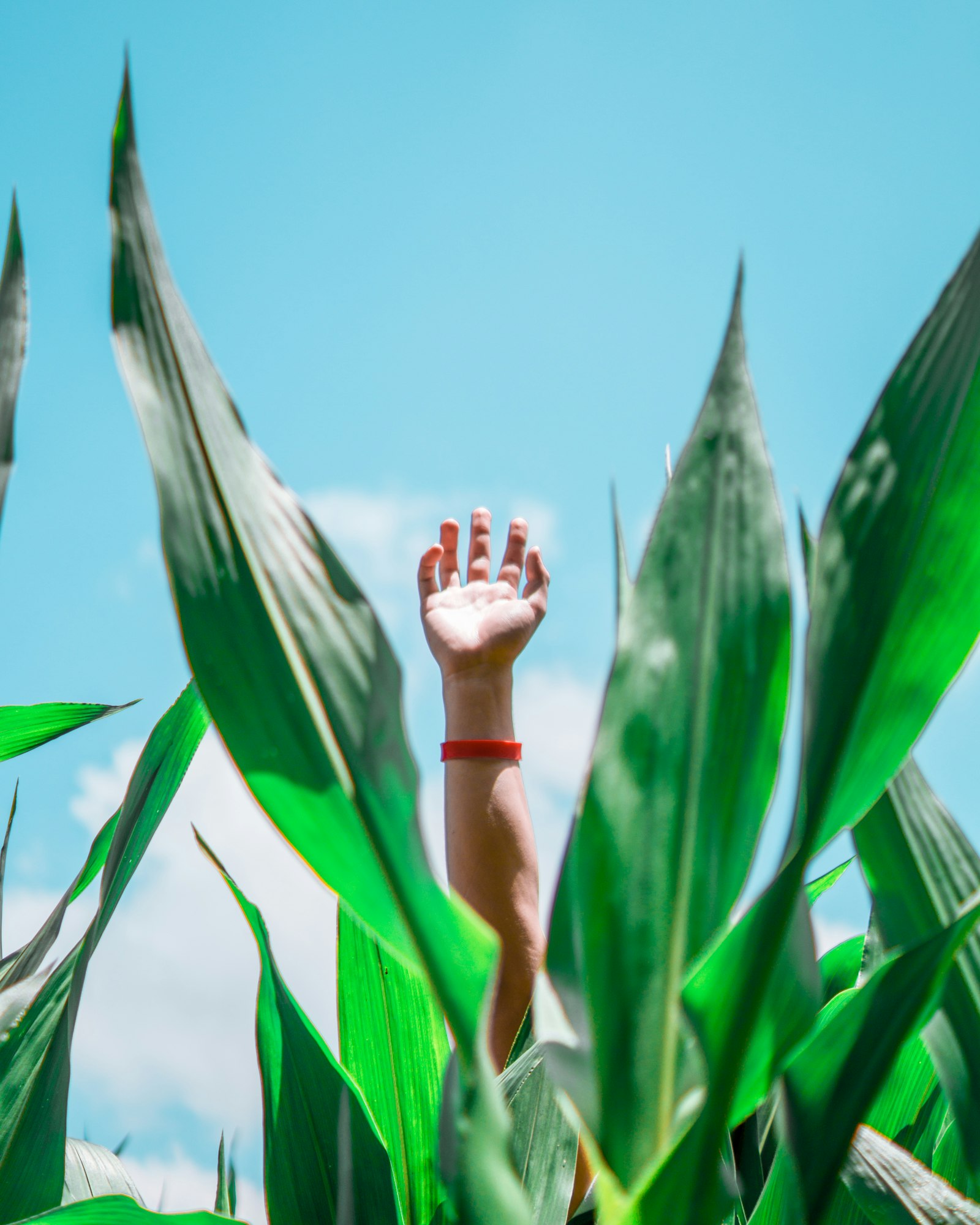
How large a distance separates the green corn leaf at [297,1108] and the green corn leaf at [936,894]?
19cm

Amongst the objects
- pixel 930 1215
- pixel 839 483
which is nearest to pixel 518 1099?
pixel 930 1215

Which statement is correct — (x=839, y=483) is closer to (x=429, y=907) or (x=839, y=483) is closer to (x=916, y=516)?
(x=916, y=516)

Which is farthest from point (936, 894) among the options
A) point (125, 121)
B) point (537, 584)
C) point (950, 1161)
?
point (537, 584)

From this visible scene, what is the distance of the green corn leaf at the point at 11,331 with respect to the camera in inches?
10.4

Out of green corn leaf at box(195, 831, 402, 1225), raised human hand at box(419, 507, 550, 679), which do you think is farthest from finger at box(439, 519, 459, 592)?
green corn leaf at box(195, 831, 402, 1225)

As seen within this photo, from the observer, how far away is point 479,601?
0.97m

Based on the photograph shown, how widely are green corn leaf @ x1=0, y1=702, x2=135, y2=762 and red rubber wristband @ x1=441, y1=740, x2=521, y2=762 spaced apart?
0.31 meters

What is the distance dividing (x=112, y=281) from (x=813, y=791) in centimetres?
21

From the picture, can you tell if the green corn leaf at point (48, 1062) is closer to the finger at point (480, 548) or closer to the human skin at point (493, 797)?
the human skin at point (493, 797)

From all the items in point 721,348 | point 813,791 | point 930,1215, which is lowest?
point 930,1215

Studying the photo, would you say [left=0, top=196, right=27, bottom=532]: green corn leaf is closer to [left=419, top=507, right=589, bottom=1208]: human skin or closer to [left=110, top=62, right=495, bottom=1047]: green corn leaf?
[left=110, top=62, right=495, bottom=1047]: green corn leaf

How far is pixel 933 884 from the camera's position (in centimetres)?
28

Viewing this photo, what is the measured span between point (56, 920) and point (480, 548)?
76 centimetres

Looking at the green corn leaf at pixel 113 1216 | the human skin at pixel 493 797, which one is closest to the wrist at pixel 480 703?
the human skin at pixel 493 797
